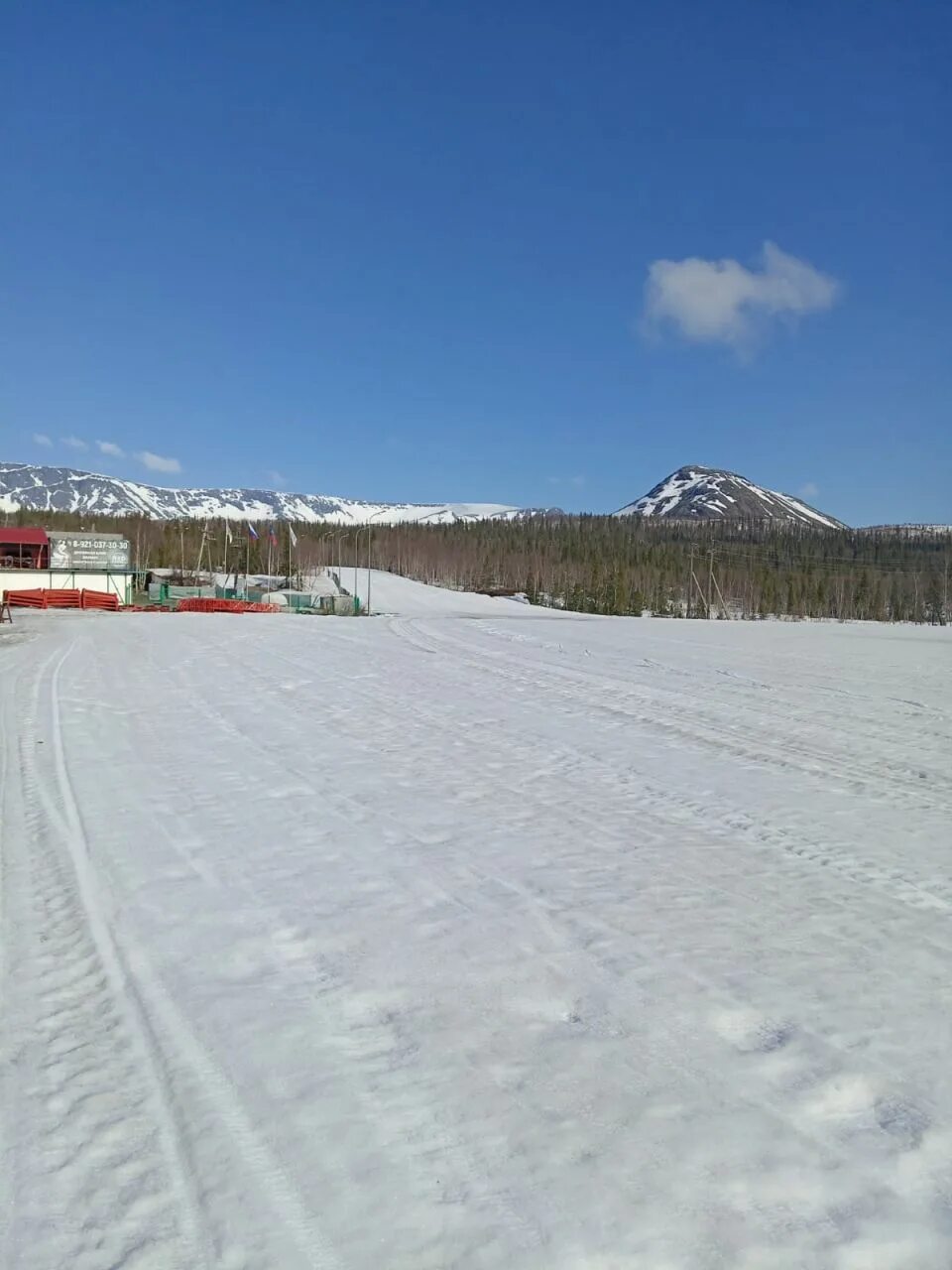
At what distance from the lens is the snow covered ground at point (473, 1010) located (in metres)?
2.72

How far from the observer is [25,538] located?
2827 inches

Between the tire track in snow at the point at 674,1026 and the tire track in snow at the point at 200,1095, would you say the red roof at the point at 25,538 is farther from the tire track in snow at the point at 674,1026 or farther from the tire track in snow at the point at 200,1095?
the tire track in snow at the point at 674,1026

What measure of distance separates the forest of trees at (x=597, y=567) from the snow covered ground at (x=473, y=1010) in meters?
104

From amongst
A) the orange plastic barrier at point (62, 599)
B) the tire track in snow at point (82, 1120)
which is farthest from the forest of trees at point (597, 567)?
the tire track in snow at point (82, 1120)

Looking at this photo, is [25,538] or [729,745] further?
[25,538]

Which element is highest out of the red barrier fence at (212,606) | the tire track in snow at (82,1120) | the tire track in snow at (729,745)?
the red barrier fence at (212,606)

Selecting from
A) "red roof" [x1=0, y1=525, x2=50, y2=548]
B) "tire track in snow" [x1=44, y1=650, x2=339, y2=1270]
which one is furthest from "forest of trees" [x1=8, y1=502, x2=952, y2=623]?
"tire track in snow" [x1=44, y1=650, x2=339, y2=1270]

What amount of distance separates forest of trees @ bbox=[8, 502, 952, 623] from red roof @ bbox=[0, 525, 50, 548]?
39.2 meters

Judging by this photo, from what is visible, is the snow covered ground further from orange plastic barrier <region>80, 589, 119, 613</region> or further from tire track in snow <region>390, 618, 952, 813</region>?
orange plastic barrier <region>80, 589, 119, 613</region>

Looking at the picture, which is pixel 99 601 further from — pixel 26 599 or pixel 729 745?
pixel 729 745

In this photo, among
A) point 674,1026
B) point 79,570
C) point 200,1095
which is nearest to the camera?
point 200,1095

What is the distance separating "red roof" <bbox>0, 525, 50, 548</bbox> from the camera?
71.0m

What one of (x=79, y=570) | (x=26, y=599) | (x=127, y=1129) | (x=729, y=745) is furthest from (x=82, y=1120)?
(x=79, y=570)

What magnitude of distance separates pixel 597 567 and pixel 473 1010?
444 feet
